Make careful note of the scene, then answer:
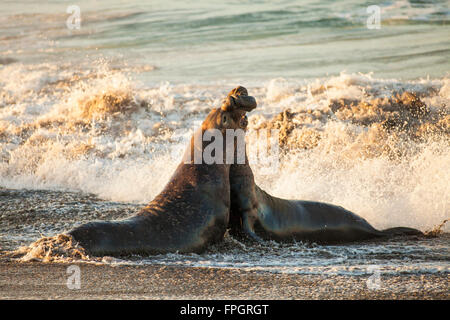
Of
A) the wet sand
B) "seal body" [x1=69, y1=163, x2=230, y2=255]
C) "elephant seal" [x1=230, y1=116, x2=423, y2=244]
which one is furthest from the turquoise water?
the wet sand

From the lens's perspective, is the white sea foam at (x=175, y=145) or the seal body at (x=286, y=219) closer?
the seal body at (x=286, y=219)

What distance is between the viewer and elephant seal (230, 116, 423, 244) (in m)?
5.88

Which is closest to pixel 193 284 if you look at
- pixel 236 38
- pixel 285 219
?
pixel 285 219

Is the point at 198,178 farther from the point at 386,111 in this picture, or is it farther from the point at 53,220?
the point at 386,111

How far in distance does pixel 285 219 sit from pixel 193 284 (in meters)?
1.66

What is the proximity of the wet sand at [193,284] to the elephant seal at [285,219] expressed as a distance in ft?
3.02

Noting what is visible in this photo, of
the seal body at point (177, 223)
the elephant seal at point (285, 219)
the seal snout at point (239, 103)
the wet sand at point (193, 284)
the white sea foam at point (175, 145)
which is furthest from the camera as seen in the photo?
the white sea foam at point (175, 145)

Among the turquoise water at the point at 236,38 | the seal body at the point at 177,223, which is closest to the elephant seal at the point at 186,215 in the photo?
the seal body at the point at 177,223

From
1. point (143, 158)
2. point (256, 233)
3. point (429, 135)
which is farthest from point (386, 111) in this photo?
point (256, 233)

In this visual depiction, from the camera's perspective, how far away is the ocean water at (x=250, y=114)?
7.40 meters

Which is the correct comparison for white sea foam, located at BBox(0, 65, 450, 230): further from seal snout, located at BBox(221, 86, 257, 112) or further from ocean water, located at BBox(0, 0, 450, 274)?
seal snout, located at BBox(221, 86, 257, 112)

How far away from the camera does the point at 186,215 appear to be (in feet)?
18.4

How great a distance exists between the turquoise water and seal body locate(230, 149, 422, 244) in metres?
8.94

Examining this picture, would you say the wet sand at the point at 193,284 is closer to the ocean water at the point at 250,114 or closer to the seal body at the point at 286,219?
the ocean water at the point at 250,114
